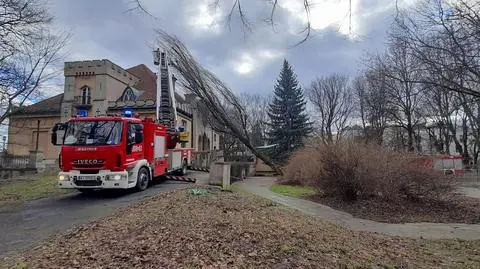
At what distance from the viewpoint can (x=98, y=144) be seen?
44.3 feet

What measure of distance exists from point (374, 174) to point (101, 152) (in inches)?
376

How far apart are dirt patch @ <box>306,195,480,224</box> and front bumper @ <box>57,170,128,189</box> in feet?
24.7

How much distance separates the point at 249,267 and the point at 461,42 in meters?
9.50

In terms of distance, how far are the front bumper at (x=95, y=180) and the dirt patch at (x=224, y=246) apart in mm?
4764

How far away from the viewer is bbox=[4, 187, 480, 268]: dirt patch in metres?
5.72

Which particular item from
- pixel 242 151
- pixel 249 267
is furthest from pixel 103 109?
pixel 249 267

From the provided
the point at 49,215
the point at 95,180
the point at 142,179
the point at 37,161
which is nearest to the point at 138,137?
the point at 142,179

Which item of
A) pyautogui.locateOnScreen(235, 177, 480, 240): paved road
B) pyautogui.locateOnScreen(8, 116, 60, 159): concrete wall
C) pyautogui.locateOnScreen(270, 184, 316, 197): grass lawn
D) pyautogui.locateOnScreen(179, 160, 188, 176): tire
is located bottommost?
pyautogui.locateOnScreen(235, 177, 480, 240): paved road

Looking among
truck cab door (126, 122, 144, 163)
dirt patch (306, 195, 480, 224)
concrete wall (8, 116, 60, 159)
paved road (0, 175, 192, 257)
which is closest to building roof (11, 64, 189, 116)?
concrete wall (8, 116, 60, 159)

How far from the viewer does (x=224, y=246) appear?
6.21 metres

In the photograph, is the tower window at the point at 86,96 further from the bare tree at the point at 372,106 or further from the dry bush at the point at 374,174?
the dry bush at the point at 374,174

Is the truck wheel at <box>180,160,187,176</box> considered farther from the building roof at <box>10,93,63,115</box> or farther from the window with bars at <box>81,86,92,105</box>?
the building roof at <box>10,93,63,115</box>

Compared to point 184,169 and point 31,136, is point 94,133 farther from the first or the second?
point 31,136

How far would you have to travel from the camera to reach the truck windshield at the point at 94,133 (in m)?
13.6
